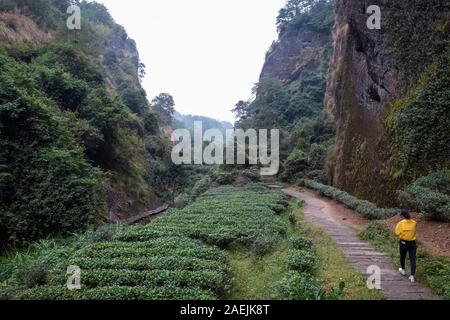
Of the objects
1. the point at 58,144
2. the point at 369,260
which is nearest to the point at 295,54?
the point at 58,144

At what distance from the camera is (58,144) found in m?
20.6

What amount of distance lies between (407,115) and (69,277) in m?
14.9

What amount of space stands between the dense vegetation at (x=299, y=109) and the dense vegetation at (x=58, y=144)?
1657 centimetres

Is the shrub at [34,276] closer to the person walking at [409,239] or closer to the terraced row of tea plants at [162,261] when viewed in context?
the terraced row of tea plants at [162,261]

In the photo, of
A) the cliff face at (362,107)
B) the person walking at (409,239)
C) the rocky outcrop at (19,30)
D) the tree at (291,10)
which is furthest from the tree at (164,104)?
the person walking at (409,239)

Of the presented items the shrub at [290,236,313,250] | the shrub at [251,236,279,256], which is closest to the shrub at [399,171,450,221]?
the shrub at [290,236,313,250]

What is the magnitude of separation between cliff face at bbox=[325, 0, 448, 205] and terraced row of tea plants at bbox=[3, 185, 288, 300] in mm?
6632

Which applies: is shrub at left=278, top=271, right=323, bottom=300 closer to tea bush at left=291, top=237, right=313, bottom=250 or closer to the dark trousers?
the dark trousers

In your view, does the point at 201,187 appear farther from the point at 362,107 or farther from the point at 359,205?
the point at 359,205

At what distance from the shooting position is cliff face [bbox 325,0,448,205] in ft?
51.5

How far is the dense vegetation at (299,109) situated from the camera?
38.1m

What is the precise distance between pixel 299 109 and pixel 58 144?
4520cm

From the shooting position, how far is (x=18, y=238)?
16.5 metres
